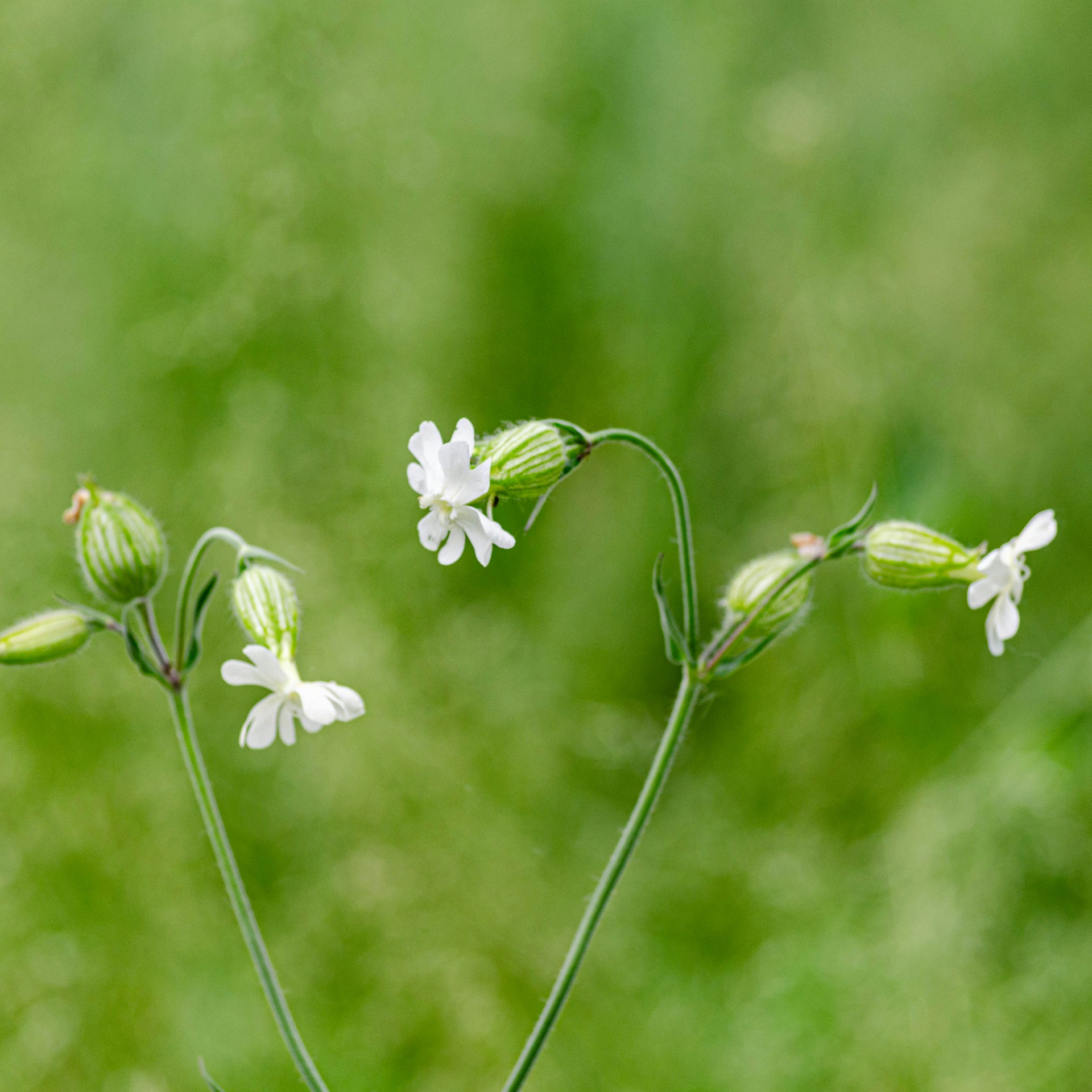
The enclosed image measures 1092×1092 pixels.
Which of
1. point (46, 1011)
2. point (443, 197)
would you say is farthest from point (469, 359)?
point (46, 1011)

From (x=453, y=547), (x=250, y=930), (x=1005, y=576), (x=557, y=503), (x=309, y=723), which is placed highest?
(x=557, y=503)

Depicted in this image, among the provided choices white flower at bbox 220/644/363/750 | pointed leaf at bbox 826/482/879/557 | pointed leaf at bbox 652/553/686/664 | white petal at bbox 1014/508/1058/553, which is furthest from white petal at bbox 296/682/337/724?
white petal at bbox 1014/508/1058/553

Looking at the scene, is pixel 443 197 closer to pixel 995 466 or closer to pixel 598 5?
pixel 598 5

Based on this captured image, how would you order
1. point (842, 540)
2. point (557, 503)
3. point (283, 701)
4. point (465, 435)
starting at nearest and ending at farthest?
point (465, 435) < point (283, 701) < point (842, 540) < point (557, 503)

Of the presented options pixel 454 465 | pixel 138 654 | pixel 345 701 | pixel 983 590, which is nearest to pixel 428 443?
pixel 454 465

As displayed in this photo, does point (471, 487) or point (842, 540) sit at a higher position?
point (842, 540)

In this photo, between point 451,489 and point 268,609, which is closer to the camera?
point 451,489

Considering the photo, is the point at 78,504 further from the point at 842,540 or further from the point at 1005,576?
Result: the point at 1005,576
